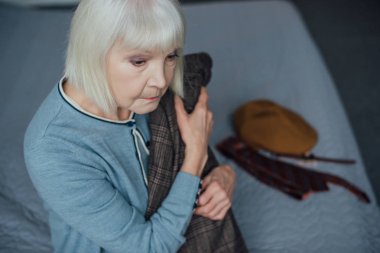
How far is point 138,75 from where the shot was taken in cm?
75

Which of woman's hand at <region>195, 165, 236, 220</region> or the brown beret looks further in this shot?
the brown beret

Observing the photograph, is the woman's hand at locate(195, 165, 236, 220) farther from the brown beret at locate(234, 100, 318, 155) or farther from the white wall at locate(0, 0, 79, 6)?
the white wall at locate(0, 0, 79, 6)

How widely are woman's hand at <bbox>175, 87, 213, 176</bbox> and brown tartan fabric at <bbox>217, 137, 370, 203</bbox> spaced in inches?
15.2

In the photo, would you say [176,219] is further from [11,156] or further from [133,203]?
[11,156]

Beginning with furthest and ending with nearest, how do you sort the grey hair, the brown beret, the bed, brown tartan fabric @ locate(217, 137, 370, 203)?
the brown beret, brown tartan fabric @ locate(217, 137, 370, 203), the bed, the grey hair

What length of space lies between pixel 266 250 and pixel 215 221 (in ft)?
0.76

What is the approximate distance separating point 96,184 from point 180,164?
25 centimetres

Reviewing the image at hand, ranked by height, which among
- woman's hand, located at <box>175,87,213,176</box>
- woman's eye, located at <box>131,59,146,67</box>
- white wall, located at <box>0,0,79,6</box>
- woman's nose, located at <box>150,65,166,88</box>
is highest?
woman's eye, located at <box>131,59,146,67</box>

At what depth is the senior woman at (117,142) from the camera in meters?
0.71

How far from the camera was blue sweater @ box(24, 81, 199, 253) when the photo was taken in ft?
2.41

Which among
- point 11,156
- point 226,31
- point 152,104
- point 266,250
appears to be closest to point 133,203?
point 152,104

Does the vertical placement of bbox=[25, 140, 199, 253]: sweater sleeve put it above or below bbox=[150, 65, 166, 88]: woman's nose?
below

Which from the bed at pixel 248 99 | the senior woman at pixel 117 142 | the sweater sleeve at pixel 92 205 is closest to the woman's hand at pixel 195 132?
the senior woman at pixel 117 142

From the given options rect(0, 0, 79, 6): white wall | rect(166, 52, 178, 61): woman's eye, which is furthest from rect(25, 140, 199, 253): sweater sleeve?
rect(0, 0, 79, 6): white wall
